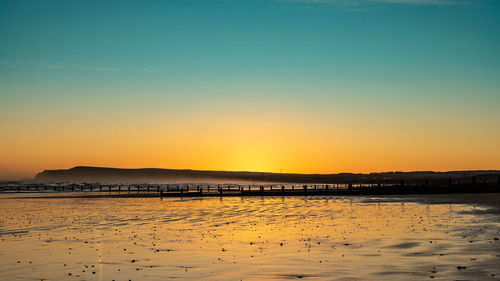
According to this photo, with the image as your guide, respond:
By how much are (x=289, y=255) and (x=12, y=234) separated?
1647cm

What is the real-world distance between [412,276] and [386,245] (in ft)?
21.8

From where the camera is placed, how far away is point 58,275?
51.4ft

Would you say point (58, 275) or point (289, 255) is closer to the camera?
point (58, 275)

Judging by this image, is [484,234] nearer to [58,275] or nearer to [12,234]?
[58,275]

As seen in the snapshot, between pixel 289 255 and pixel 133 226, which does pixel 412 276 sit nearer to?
pixel 289 255

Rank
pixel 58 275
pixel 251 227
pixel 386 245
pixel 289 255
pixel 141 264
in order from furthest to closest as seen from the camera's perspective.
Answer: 1. pixel 251 227
2. pixel 386 245
3. pixel 289 255
4. pixel 141 264
5. pixel 58 275

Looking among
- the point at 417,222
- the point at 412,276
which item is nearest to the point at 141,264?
the point at 412,276

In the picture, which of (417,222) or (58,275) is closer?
(58,275)

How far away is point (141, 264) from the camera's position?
1741cm

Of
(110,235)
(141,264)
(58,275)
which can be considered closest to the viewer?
(58,275)

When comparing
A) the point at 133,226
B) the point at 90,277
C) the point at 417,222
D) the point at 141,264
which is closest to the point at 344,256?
the point at 141,264

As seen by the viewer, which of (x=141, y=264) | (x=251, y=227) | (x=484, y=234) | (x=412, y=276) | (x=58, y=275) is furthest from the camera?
(x=251, y=227)

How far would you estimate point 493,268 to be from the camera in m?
15.4

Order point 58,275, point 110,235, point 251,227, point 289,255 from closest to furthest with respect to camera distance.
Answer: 1. point 58,275
2. point 289,255
3. point 110,235
4. point 251,227
